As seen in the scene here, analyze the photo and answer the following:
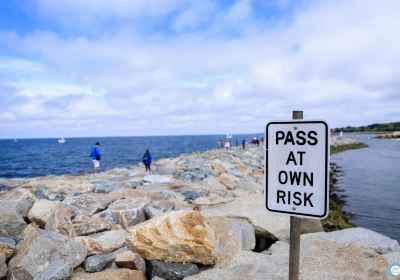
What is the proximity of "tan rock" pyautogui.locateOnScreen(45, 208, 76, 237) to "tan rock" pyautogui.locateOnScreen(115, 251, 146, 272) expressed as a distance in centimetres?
144

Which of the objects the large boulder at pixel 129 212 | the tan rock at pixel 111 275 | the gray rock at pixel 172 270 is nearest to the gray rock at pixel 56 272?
the tan rock at pixel 111 275

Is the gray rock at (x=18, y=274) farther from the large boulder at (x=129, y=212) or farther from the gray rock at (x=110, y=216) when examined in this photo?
the large boulder at (x=129, y=212)

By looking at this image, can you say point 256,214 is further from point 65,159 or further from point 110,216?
point 65,159

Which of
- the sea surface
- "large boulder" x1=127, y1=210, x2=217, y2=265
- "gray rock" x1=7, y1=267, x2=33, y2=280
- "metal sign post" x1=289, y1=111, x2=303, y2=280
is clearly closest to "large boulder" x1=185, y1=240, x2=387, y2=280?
"large boulder" x1=127, y1=210, x2=217, y2=265

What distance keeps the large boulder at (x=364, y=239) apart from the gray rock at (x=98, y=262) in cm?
320

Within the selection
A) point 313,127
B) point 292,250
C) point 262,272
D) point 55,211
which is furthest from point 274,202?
point 55,211

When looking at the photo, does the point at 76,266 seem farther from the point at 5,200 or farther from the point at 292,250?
the point at 292,250

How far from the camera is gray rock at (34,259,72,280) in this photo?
4.38 meters

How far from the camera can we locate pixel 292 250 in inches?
104

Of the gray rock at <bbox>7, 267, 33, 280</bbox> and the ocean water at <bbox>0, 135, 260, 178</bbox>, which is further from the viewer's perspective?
the ocean water at <bbox>0, 135, 260, 178</bbox>

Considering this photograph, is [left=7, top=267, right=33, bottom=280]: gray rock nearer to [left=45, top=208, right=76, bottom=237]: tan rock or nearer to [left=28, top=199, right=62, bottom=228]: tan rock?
[left=45, top=208, right=76, bottom=237]: tan rock

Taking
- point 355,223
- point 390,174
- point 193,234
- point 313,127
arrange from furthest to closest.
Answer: point 390,174
point 355,223
point 193,234
point 313,127

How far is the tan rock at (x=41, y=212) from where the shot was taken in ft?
20.1

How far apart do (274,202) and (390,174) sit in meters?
29.8
